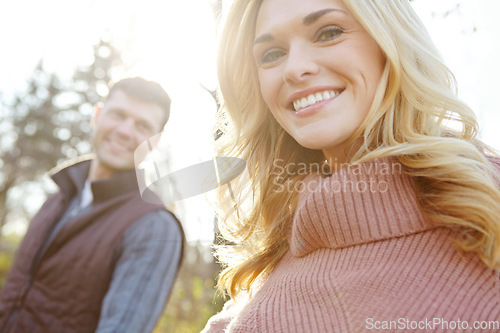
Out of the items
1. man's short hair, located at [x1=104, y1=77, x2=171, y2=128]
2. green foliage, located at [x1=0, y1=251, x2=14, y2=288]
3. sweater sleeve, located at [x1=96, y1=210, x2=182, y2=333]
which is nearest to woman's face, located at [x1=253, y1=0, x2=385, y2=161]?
sweater sleeve, located at [x1=96, y1=210, x2=182, y2=333]

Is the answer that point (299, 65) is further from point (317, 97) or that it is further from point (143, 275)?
point (143, 275)

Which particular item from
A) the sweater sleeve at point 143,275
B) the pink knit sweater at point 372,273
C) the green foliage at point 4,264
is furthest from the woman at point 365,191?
the green foliage at point 4,264

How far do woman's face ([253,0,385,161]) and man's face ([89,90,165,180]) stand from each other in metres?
1.28

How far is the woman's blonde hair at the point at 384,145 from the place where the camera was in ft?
4.30

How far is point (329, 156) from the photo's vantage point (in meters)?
1.80

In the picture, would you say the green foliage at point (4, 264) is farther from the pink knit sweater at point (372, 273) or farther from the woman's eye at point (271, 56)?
the pink knit sweater at point (372, 273)

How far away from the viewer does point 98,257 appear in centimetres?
222

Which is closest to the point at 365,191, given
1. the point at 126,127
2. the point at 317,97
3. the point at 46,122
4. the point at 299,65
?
the point at 317,97

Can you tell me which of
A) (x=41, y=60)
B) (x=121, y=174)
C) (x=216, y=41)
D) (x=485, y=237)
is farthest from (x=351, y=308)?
(x=41, y=60)

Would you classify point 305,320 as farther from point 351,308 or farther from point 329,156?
point 329,156

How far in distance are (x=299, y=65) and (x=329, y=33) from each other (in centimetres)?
16

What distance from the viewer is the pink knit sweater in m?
1.22

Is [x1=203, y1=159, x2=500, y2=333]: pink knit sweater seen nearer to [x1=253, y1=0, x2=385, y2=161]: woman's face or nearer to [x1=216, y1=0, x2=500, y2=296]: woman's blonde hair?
[x1=216, y1=0, x2=500, y2=296]: woman's blonde hair

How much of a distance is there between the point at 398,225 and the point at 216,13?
172 centimetres
